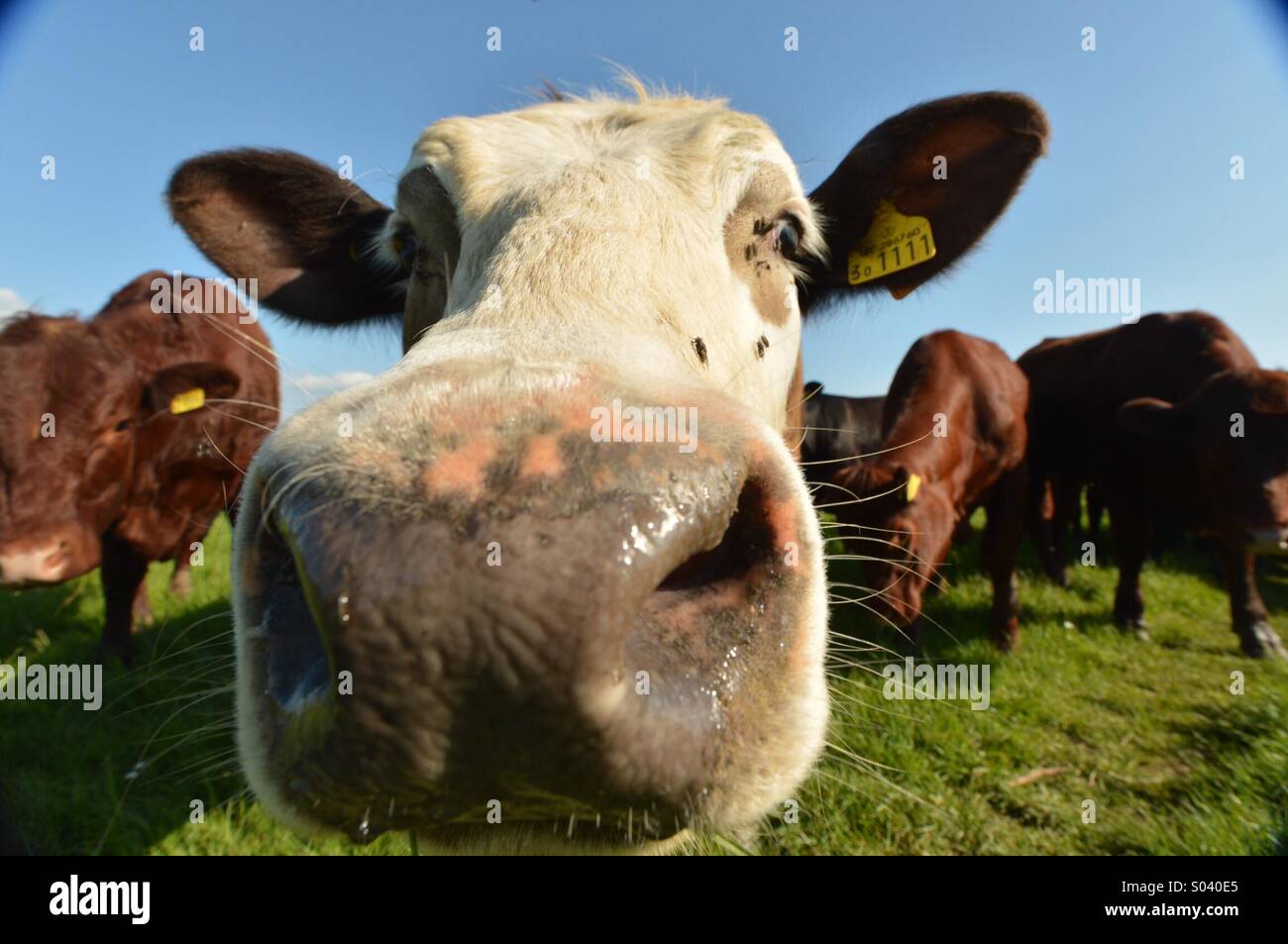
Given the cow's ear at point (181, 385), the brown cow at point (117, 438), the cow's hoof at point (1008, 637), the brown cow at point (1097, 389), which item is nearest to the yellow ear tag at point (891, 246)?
the brown cow at point (117, 438)

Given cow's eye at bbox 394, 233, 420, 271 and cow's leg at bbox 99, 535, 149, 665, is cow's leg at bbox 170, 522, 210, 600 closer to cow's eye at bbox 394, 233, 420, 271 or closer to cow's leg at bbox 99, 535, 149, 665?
cow's leg at bbox 99, 535, 149, 665

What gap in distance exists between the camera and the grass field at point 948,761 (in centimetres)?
330

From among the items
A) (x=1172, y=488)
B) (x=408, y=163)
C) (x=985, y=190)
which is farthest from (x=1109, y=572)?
(x=408, y=163)

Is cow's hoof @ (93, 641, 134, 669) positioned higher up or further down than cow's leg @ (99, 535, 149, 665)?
further down

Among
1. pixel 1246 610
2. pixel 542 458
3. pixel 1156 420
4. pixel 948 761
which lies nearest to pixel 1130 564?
pixel 1246 610

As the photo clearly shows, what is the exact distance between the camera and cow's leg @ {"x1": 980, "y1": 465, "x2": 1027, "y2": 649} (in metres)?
5.86

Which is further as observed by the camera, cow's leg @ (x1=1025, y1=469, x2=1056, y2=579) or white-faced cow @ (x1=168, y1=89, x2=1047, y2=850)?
cow's leg @ (x1=1025, y1=469, x2=1056, y2=579)

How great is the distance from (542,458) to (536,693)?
0.36 metres

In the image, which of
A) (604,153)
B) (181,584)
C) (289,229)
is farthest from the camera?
(181,584)

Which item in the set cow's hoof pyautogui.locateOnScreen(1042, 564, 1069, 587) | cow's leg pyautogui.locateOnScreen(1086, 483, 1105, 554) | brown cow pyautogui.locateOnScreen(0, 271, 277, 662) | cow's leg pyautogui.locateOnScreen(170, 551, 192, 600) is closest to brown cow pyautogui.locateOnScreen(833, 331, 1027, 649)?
cow's hoof pyautogui.locateOnScreen(1042, 564, 1069, 587)

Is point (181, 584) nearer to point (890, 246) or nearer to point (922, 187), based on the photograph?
point (890, 246)

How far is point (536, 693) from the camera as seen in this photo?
1020 mm

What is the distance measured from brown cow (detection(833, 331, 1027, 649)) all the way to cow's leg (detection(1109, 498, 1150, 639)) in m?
1.25

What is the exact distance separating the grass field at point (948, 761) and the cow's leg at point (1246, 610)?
0.57ft
